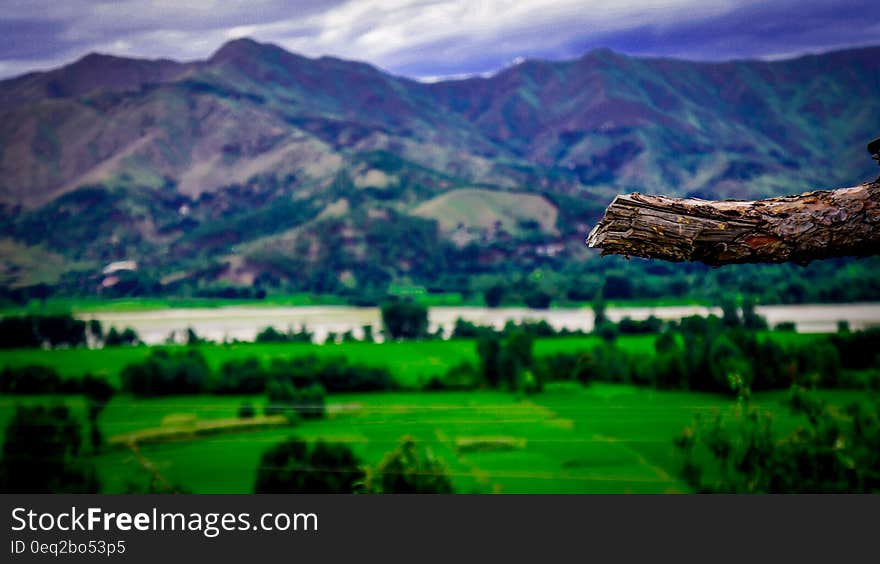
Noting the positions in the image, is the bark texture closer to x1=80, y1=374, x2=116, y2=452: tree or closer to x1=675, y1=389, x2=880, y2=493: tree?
A: x1=675, y1=389, x2=880, y2=493: tree

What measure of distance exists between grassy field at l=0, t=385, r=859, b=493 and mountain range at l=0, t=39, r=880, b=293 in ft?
21.5

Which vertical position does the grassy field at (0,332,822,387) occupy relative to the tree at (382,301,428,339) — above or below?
below

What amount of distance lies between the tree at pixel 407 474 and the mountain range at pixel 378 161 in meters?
8.69

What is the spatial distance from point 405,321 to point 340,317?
217 cm

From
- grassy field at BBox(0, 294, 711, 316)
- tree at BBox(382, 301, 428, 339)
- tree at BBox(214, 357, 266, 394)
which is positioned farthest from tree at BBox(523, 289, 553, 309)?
tree at BBox(214, 357, 266, 394)

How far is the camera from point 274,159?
100ft

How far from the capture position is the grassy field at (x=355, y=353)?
8656 mm

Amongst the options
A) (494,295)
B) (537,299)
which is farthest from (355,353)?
(494,295)

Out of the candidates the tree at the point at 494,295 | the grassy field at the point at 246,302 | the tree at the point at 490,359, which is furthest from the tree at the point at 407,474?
the tree at the point at 494,295

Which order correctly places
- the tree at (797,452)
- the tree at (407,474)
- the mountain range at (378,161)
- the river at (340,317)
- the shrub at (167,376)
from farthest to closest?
the mountain range at (378,161), the river at (340,317), the shrub at (167,376), the tree at (407,474), the tree at (797,452)

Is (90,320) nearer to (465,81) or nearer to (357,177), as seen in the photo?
(357,177)

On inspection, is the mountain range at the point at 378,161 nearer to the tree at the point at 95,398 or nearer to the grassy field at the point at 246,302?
the grassy field at the point at 246,302

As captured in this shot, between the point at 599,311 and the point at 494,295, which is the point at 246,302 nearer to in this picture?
the point at 494,295

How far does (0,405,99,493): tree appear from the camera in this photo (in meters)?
6.25
